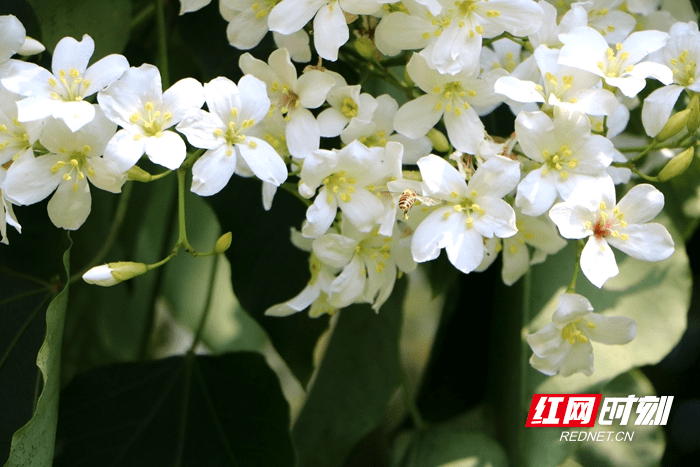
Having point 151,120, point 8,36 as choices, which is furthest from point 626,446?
point 8,36

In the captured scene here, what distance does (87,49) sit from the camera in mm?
465

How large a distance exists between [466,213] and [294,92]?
0.56ft

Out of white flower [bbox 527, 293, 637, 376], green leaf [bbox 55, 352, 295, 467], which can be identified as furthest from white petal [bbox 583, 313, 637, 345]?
green leaf [bbox 55, 352, 295, 467]

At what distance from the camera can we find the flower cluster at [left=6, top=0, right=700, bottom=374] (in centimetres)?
44

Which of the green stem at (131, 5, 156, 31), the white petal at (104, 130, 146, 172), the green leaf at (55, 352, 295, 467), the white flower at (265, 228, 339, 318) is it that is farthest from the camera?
the green stem at (131, 5, 156, 31)

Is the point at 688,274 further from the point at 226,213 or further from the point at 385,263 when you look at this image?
the point at 226,213

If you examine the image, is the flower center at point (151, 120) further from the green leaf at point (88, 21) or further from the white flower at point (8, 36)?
the green leaf at point (88, 21)

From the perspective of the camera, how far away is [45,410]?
50 centimetres

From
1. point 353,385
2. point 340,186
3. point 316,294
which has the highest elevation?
point 340,186

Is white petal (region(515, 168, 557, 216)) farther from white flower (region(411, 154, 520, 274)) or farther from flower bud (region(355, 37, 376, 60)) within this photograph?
flower bud (region(355, 37, 376, 60))

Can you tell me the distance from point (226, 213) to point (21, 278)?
0.22 metres

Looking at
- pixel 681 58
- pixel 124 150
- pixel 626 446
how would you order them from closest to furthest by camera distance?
pixel 124 150 < pixel 681 58 < pixel 626 446

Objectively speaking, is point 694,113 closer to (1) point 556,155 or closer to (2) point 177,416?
(1) point 556,155

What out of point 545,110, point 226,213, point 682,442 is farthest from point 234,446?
point 682,442
